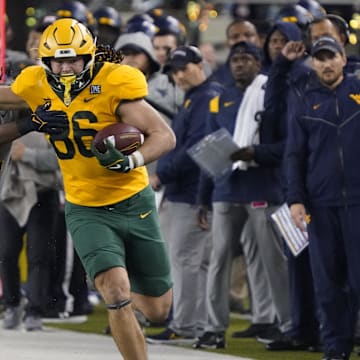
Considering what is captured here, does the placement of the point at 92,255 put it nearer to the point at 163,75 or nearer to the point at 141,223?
the point at 141,223

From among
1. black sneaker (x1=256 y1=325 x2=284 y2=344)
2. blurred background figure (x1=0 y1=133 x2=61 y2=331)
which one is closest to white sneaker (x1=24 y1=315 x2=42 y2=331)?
blurred background figure (x1=0 y1=133 x2=61 y2=331)

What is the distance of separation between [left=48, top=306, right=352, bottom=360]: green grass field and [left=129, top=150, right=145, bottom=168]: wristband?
2.43 meters

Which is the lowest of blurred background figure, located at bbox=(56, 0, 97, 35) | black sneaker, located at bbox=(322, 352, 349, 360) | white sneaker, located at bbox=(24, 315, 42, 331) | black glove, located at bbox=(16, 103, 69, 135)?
white sneaker, located at bbox=(24, 315, 42, 331)

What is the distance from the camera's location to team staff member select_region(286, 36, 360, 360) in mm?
9867

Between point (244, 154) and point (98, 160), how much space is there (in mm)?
2617

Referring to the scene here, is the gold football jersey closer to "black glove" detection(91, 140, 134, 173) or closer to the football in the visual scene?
the football

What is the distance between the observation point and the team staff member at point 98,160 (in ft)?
28.4

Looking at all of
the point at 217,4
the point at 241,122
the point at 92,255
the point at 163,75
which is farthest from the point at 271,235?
the point at 217,4

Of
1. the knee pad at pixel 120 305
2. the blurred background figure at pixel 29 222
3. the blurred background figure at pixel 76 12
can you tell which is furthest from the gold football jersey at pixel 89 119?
the blurred background figure at pixel 76 12

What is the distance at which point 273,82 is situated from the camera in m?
11.1

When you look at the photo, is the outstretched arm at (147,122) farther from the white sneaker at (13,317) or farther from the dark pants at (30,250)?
the white sneaker at (13,317)

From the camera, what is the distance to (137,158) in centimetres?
855

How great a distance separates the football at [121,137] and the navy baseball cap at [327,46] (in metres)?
1.83

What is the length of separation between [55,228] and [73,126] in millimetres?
4333
